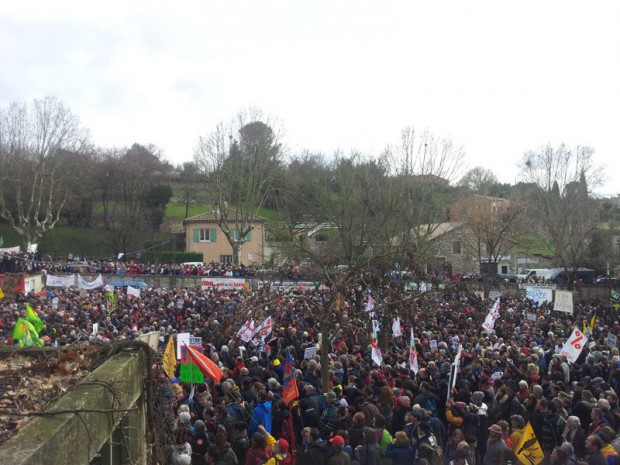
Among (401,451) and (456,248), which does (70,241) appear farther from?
(401,451)

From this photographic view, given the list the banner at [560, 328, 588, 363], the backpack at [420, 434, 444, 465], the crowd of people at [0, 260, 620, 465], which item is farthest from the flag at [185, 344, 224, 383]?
the banner at [560, 328, 588, 363]

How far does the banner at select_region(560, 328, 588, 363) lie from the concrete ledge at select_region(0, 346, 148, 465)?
11058 millimetres

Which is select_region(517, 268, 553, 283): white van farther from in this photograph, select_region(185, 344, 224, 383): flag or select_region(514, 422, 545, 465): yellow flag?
select_region(514, 422, 545, 465): yellow flag

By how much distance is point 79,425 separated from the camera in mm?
3594

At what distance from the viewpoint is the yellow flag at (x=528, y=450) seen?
816cm

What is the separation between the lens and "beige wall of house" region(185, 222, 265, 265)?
186 feet

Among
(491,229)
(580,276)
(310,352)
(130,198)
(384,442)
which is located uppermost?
(130,198)

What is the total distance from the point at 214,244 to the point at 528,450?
50.1m

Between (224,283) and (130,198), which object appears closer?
(224,283)

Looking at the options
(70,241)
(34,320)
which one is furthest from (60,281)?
(70,241)

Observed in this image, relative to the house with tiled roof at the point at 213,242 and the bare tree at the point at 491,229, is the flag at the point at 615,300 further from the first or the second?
the house with tiled roof at the point at 213,242

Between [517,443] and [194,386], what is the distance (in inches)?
226

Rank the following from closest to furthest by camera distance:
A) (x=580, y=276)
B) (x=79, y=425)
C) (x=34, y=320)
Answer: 1. (x=79, y=425)
2. (x=34, y=320)
3. (x=580, y=276)

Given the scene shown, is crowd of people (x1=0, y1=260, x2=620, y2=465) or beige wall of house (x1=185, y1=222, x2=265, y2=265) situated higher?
beige wall of house (x1=185, y1=222, x2=265, y2=265)
